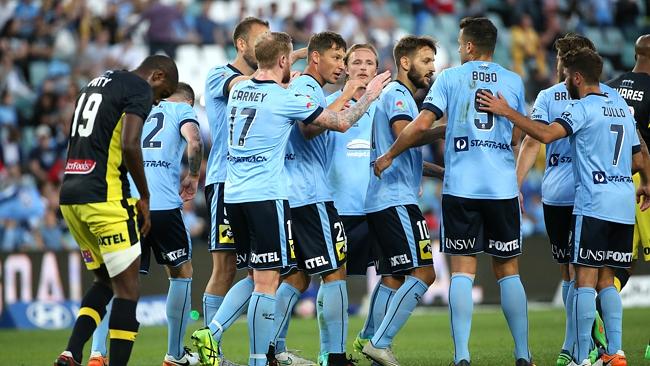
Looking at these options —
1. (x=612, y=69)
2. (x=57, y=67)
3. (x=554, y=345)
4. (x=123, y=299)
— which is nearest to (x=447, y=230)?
(x=123, y=299)

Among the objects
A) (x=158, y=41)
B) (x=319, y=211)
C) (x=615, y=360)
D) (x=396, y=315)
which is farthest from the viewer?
(x=158, y=41)

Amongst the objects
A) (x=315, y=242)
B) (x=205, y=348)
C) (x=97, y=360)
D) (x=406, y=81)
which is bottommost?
(x=97, y=360)

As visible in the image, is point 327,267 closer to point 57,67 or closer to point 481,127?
point 481,127

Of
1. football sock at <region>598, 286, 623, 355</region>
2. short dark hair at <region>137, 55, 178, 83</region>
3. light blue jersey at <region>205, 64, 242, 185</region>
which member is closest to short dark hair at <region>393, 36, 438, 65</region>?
light blue jersey at <region>205, 64, 242, 185</region>

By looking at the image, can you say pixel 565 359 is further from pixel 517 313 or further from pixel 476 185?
pixel 476 185

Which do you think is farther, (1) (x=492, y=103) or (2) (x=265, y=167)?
(1) (x=492, y=103)

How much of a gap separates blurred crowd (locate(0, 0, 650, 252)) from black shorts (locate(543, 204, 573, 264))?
10283 millimetres

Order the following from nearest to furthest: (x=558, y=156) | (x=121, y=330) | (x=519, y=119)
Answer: (x=121, y=330) < (x=519, y=119) < (x=558, y=156)

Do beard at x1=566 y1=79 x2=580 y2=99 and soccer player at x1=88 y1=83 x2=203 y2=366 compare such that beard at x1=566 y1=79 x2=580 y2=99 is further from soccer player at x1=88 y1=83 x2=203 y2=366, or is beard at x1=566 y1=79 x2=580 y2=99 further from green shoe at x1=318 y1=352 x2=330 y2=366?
soccer player at x1=88 y1=83 x2=203 y2=366

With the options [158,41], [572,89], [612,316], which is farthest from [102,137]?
[158,41]

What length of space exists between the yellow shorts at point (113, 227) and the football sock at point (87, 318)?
1.66 ft

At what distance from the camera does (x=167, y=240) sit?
10219mm

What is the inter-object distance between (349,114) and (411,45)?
1.55 m

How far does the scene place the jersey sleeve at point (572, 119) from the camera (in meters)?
9.04
